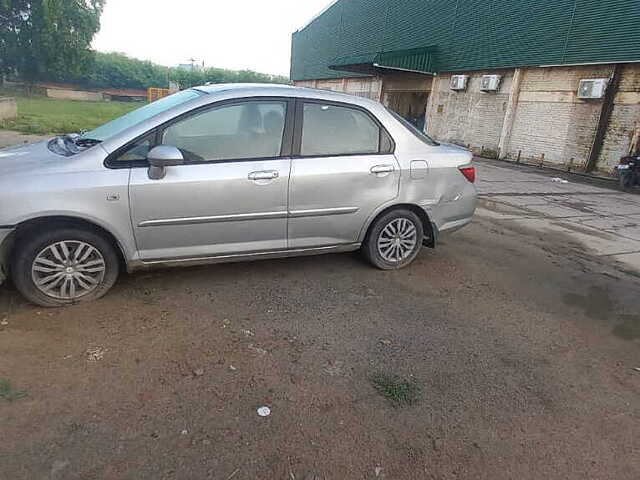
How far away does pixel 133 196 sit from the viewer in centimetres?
337

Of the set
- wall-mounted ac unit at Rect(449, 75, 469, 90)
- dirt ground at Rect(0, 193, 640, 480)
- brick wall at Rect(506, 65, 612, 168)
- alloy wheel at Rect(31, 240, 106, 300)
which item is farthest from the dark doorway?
alloy wheel at Rect(31, 240, 106, 300)

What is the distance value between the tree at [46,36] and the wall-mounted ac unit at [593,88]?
4482cm

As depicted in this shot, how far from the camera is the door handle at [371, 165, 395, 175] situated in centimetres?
413

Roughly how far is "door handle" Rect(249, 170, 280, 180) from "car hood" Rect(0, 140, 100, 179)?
126 centimetres

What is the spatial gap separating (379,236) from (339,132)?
1.08 meters

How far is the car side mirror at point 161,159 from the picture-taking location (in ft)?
10.7

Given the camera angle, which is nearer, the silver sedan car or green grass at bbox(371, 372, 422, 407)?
green grass at bbox(371, 372, 422, 407)

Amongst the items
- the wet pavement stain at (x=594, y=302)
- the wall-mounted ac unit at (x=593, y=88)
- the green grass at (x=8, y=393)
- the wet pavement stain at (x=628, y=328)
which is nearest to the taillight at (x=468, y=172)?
the wet pavement stain at (x=594, y=302)

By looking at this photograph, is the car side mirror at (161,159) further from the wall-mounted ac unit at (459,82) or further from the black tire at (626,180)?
the wall-mounted ac unit at (459,82)

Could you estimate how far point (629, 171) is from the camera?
11.5 meters

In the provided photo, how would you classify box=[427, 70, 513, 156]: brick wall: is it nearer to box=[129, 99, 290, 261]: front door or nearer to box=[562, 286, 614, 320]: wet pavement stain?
box=[562, 286, 614, 320]: wet pavement stain

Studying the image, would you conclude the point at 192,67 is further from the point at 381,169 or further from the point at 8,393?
the point at 8,393

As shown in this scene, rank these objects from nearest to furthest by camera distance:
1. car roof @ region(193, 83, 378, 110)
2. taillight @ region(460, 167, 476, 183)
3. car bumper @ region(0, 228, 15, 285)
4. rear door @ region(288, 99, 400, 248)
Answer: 1. car bumper @ region(0, 228, 15, 285)
2. car roof @ region(193, 83, 378, 110)
3. rear door @ region(288, 99, 400, 248)
4. taillight @ region(460, 167, 476, 183)

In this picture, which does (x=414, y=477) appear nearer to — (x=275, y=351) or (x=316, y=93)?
(x=275, y=351)
